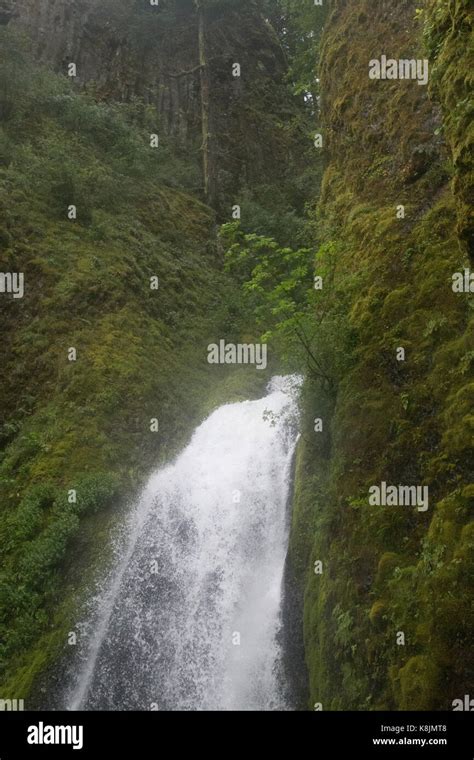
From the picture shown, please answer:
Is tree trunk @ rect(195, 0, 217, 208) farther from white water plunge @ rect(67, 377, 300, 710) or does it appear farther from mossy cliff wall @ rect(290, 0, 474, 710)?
white water plunge @ rect(67, 377, 300, 710)

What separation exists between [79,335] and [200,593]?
6.74 metres

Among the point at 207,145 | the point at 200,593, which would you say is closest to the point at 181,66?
the point at 207,145

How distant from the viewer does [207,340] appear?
17391 millimetres

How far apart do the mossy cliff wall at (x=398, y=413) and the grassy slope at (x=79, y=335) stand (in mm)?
3987

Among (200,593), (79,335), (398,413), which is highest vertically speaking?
(79,335)

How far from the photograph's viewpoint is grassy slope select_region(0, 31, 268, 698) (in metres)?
10.6

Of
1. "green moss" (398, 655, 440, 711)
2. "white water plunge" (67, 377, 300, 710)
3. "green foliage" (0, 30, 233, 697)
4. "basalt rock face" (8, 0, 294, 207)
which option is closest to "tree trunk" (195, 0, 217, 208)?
"basalt rock face" (8, 0, 294, 207)

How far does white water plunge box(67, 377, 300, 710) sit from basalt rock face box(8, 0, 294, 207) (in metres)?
14.5

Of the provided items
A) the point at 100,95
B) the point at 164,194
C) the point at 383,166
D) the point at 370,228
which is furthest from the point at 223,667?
the point at 100,95

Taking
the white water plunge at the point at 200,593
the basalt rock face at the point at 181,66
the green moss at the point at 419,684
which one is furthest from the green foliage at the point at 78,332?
the green moss at the point at 419,684

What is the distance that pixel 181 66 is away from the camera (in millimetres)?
27672

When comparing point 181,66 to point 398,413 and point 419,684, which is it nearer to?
point 398,413
